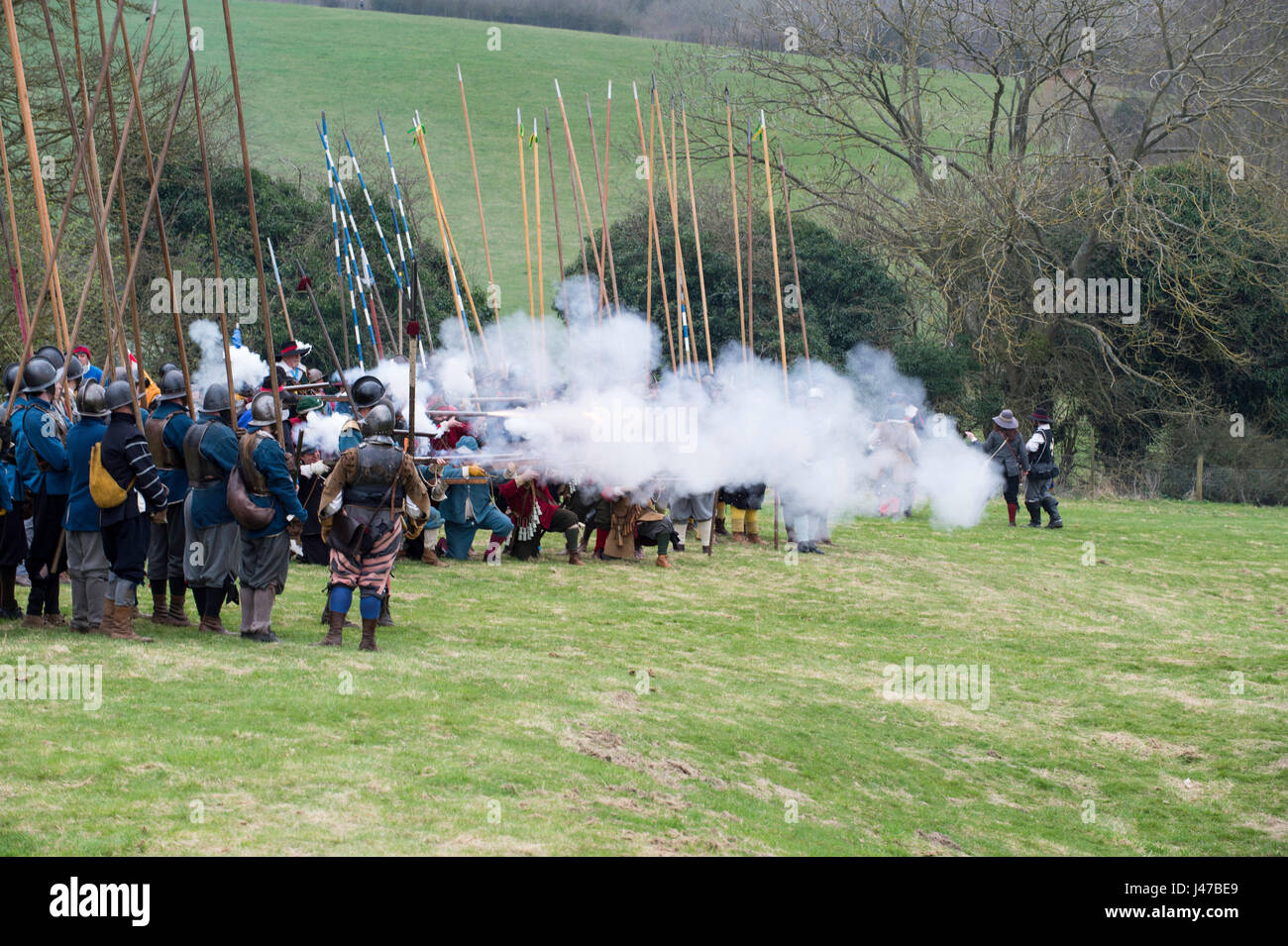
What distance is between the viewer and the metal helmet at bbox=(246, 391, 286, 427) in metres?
11.0

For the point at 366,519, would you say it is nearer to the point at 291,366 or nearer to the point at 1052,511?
the point at 291,366

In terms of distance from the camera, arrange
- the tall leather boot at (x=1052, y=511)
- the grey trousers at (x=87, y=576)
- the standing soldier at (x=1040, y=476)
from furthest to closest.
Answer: the tall leather boot at (x=1052, y=511)
the standing soldier at (x=1040, y=476)
the grey trousers at (x=87, y=576)

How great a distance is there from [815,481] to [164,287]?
1524cm

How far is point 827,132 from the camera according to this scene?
35.2 metres

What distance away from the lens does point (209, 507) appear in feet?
36.2

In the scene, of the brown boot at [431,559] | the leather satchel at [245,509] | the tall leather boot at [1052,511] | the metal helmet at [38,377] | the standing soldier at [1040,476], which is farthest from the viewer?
the tall leather boot at [1052,511]

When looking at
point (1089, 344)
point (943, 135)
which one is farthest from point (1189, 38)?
point (943, 135)

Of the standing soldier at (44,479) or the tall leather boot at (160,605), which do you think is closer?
the standing soldier at (44,479)

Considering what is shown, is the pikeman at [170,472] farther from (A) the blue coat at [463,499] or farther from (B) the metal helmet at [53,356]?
(A) the blue coat at [463,499]

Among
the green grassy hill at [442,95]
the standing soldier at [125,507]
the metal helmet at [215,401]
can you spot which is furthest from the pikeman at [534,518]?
the green grassy hill at [442,95]

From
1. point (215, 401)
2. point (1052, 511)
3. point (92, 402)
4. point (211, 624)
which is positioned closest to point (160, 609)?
point (211, 624)

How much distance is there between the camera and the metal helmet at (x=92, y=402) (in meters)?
10.6

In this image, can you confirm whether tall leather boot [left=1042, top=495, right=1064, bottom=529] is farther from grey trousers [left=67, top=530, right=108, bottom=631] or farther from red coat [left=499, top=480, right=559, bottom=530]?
grey trousers [left=67, top=530, right=108, bottom=631]

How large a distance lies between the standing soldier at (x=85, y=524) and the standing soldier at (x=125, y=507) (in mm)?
82
